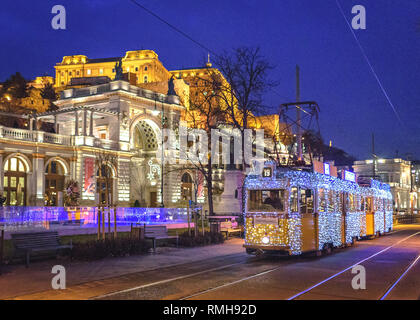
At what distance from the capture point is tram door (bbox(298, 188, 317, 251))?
16859 mm

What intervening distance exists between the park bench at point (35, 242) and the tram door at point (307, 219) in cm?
818

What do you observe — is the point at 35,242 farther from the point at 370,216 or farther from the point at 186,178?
the point at 186,178

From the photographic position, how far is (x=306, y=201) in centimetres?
1720

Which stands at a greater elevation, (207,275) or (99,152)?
(99,152)

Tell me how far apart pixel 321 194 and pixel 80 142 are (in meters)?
34.3

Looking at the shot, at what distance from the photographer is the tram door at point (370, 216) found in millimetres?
25928

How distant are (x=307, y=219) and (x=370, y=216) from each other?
11010mm

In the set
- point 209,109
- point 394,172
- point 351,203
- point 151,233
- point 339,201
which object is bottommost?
point 151,233

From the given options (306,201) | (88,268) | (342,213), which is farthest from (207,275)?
(342,213)

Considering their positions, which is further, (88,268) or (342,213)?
(342,213)

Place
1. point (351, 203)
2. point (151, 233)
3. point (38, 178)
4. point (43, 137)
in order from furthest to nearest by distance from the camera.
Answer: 1. point (43, 137)
2. point (38, 178)
3. point (351, 203)
4. point (151, 233)

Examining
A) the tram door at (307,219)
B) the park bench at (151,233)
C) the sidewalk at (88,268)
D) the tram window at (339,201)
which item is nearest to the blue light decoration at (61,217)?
the park bench at (151,233)

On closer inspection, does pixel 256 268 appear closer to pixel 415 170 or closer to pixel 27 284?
pixel 27 284

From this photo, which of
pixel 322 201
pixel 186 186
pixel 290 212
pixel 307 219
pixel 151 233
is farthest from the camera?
pixel 186 186
